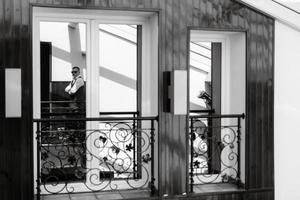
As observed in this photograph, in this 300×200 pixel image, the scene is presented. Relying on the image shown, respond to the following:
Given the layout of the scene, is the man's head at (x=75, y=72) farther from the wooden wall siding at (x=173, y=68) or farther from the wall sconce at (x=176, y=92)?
the wall sconce at (x=176, y=92)

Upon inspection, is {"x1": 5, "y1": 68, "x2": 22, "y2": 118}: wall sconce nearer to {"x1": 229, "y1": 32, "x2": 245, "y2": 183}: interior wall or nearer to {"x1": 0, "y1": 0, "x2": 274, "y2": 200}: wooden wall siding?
{"x1": 0, "y1": 0, "x2": 274, "y2": 200}: wooden wall siding

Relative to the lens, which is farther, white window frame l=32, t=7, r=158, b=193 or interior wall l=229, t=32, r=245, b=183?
interior wall l=229, t=32, r=245, b=183

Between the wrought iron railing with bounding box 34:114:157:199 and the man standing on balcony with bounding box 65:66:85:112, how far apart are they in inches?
10.3

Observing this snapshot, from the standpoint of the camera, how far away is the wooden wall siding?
525cm

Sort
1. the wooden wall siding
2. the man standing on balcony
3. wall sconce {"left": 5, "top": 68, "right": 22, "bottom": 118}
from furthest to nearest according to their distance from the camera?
the man standing on balcony
the wooden wall siding
wall sconce {"left": 5, "top": 68, "right": 22, "bottom": 118}

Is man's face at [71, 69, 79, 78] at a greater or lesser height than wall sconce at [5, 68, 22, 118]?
greater

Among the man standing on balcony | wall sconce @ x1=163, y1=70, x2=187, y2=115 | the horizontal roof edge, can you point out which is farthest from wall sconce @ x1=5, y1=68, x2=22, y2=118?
the horizontal roof edge

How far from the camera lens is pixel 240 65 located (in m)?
6.25

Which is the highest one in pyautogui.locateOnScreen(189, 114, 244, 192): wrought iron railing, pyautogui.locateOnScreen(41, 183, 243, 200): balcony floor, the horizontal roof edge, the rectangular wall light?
the horizontal roof edge
